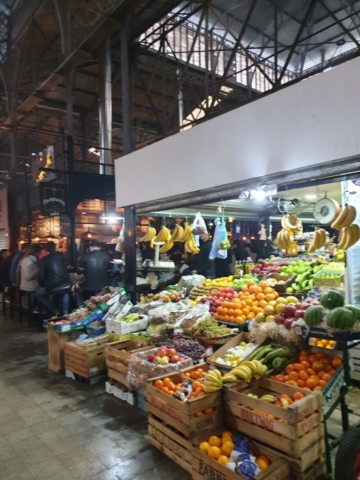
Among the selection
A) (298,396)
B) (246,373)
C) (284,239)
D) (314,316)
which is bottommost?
(298,396)

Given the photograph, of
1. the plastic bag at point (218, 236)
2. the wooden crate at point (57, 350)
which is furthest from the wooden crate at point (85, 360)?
the plastic bag at point (218, 236)

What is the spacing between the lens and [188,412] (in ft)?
9.41

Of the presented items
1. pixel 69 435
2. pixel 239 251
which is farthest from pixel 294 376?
pixel 239 251

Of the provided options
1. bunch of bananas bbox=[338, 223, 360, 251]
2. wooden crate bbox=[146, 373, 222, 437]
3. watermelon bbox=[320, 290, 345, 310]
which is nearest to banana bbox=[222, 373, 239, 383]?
wooden crate bbox=[146, 373, 222, 437]

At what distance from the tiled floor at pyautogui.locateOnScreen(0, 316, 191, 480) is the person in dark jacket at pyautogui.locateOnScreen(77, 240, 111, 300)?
257cm

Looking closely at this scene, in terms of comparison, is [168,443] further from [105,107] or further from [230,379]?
[105,107]

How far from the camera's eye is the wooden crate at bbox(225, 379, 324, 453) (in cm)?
251

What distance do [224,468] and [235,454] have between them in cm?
14

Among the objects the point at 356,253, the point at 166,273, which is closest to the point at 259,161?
the point at 356,253

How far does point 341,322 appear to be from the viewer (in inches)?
A: 118

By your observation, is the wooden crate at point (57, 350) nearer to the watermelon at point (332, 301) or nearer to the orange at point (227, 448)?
the orange at point (227, 448)

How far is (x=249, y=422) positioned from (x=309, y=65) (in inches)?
583

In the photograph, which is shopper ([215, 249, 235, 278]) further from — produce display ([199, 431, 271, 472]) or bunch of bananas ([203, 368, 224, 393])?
produce display ([199, 431, 271, 472])

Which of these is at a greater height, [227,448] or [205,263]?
[205,263]
